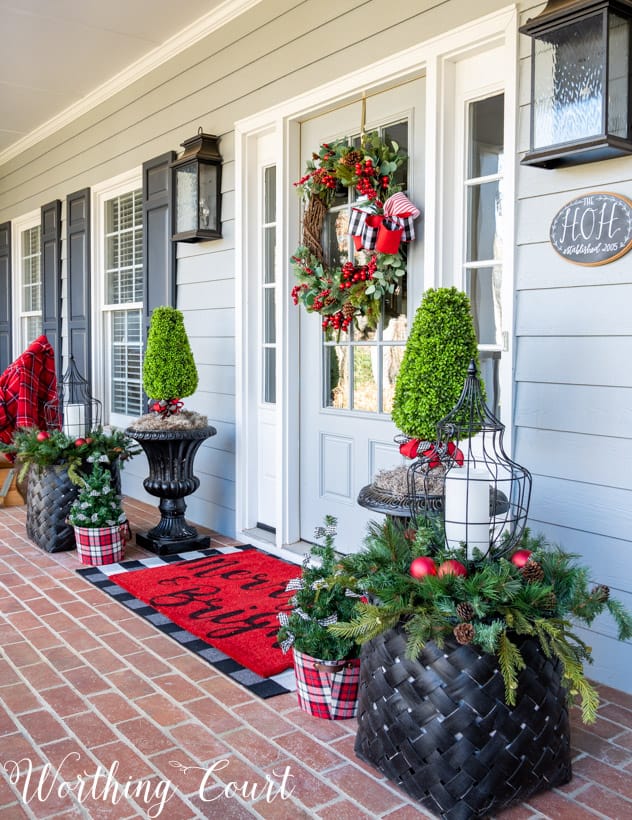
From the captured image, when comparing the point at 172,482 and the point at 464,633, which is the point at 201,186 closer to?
the point at 172,482

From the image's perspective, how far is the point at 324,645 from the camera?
2.35 m

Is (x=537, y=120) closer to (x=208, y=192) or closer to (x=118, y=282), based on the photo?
(x=208, y=192)

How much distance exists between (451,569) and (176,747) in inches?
37.2

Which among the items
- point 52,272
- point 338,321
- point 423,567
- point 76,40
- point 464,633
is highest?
point 76,40

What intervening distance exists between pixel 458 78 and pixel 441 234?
0.61m

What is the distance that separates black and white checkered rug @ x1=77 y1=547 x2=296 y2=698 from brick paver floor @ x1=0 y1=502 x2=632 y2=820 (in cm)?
5

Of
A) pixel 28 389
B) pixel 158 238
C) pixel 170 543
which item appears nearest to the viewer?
pixel 170 543

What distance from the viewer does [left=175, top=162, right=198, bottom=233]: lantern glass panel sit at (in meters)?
4.50

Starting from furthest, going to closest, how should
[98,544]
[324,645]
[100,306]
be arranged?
[100,306] → [98,544] → [324,645]

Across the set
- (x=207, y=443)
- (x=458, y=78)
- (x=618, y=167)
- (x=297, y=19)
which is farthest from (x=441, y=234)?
(x=207, y=443)

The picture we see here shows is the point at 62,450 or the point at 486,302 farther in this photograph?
the point at 62,450

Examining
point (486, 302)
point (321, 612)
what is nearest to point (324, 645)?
point (321, 612)

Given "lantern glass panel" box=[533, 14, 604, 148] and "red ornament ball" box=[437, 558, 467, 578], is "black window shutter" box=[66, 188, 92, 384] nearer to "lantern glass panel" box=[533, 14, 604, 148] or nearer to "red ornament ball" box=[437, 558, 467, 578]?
"lantern glass panel" box=[533, 14, 604, 148]

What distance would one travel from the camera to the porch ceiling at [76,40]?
172 inches
